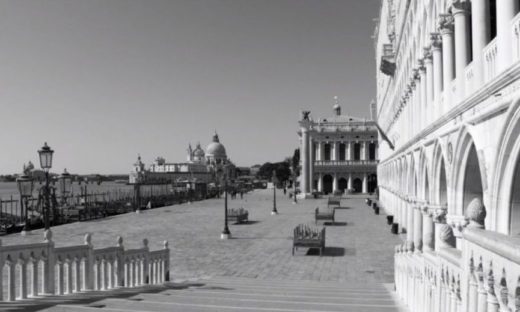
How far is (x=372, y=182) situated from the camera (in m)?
73.3

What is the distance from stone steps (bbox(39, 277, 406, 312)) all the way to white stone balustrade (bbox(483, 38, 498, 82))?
14.3 feet

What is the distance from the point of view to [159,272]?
42.2 ft

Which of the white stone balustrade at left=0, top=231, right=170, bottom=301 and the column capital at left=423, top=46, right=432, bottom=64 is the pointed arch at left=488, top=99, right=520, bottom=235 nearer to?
the white stone balustrade at left=0, top=231, right=170, bottom=301

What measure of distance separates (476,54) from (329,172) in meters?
64.3

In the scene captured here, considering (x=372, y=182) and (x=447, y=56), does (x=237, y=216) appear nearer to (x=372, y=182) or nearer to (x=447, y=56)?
A: (x=447, y=56)

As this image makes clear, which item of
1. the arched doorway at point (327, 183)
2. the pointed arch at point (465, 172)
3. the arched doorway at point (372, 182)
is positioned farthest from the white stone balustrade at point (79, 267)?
the arched doorway at point (372, 182)

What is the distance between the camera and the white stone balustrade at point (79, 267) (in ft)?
26.2

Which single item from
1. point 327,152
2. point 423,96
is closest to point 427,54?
point 423,96

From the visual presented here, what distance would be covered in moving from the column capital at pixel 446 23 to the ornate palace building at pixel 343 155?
197 feet

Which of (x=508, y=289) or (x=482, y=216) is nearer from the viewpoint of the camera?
(x=508, y=289)

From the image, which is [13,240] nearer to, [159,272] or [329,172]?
[159,272]

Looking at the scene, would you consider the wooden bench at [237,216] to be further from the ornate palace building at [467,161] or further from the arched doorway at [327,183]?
the arched doorway at [327,183]

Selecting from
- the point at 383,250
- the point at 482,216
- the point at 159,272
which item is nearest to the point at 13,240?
the point at 159,272

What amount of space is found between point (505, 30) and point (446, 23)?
4656mm
